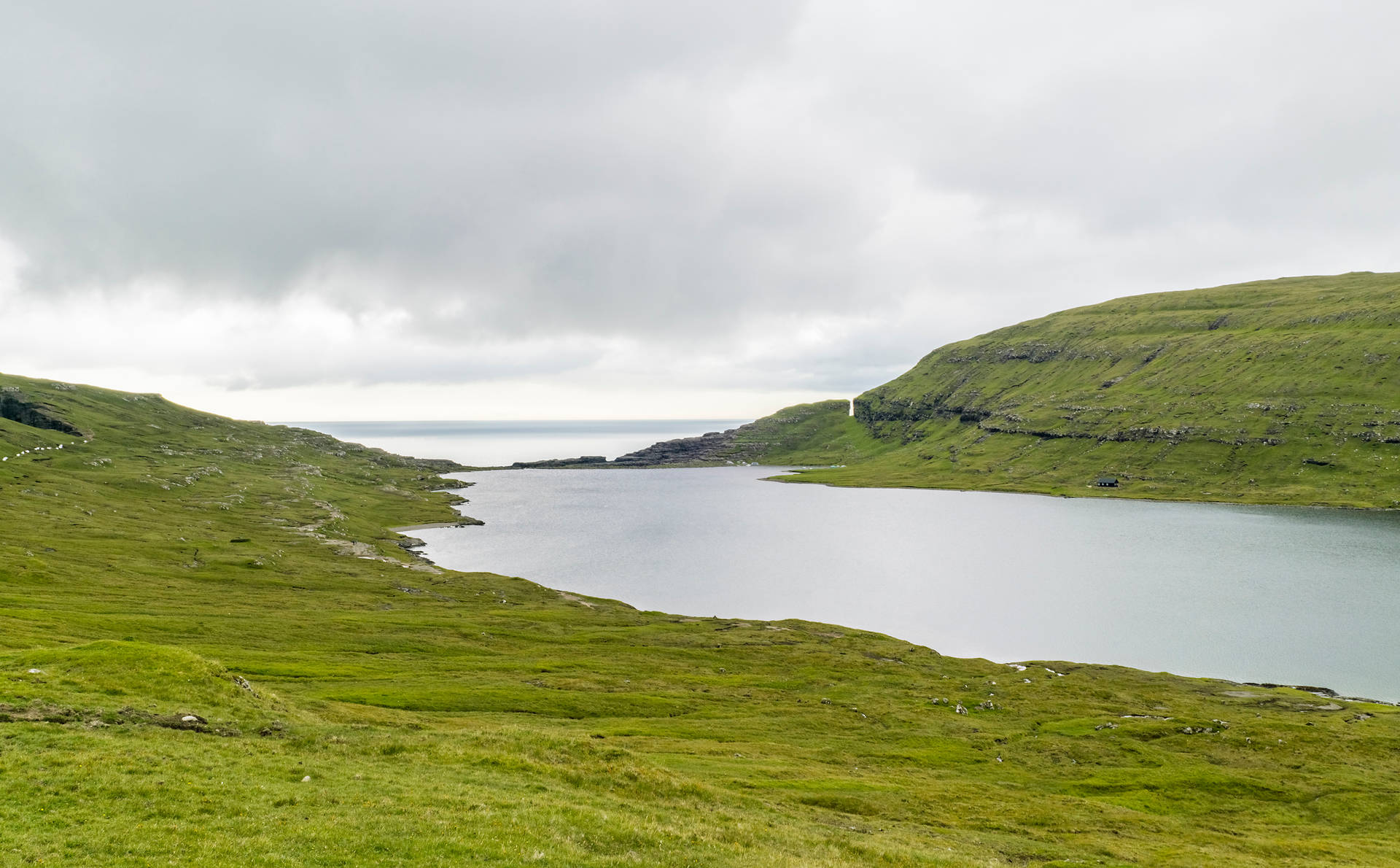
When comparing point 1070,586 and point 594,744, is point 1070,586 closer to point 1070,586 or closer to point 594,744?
point 1070,586

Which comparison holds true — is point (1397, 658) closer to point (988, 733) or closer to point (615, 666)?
point (988, 733)

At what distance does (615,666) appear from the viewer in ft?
262

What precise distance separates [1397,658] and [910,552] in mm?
92337

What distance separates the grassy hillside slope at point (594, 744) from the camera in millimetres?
26109

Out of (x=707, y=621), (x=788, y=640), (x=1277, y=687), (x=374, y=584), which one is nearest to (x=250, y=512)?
(x=374, y=584)

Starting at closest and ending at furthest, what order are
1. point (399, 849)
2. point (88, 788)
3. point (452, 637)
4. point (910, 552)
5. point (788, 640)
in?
point (399, 849) < point (88, 788) < point (452, 637) < point (788, 640) < point (910, 552)

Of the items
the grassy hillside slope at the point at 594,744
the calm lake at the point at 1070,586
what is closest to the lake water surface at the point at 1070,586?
the calm lake at the point at 1070,586

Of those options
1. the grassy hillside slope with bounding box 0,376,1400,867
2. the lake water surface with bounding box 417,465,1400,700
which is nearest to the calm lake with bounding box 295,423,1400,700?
the lake water surface with bounding box 417,465,1400,700

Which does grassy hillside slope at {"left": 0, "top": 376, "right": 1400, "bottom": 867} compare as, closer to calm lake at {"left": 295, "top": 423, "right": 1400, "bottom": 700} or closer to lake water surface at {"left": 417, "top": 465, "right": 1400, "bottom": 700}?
lake water surface at {"left": 417, "top": 465, "right": 1400, "bottom": 700}

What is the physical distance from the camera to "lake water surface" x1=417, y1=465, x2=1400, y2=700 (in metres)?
98.2

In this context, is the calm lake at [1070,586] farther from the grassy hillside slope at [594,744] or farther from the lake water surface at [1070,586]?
the grassy hillside slope at [594,744]

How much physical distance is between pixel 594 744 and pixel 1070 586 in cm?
12357

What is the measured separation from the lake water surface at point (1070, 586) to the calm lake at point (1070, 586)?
0.47 m

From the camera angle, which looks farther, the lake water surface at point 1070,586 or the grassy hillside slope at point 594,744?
the lake water surface at point 1070,586
